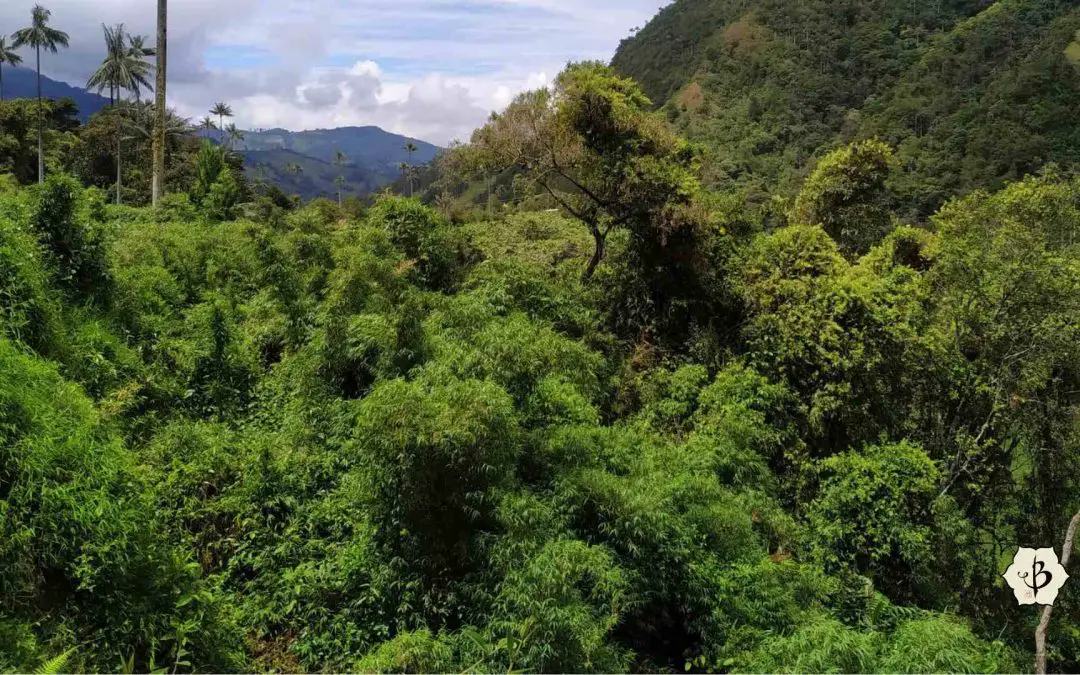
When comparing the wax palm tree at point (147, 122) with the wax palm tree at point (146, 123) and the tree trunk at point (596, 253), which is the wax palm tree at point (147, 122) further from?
the tree trunk at point (596, 253)

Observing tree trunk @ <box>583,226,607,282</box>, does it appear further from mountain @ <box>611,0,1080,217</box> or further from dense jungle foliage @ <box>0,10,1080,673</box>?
mountain @ <box>611,0,1080,217</box>

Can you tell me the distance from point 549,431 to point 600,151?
6.57 metres

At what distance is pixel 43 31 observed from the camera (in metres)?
36.8

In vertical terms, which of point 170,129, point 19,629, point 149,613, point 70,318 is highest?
point 170,129

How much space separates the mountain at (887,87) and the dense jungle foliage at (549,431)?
126 ft

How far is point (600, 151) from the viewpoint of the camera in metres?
11.9

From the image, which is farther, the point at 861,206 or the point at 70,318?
the point at 861,206

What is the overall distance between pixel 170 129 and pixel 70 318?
3076 centimetres

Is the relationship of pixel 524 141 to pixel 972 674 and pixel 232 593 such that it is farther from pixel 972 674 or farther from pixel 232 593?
pixel 972 674

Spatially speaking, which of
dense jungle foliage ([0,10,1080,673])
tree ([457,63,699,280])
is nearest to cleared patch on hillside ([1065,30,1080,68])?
dense jungle foliage ([0,10,1080,673])

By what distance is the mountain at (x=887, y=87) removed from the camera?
5597 cm

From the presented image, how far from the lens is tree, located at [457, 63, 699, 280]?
37.7 feet

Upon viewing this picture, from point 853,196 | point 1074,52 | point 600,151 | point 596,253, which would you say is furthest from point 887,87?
point 600,151

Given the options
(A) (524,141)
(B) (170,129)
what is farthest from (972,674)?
(B) (170,129)
